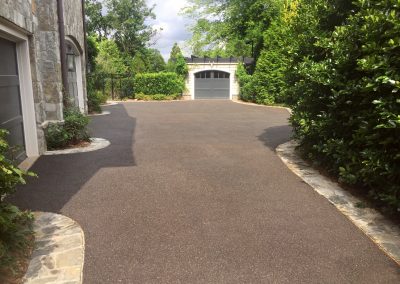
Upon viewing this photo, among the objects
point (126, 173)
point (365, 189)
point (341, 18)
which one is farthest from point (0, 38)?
point (365, 189)

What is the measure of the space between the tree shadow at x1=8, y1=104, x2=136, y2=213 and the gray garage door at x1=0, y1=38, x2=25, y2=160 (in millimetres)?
663

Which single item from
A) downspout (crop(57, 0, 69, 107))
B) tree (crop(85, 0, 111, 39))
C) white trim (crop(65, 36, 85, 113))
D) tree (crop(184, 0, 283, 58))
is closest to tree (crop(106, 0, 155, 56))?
tree (crop(85, 0, 111, 39))

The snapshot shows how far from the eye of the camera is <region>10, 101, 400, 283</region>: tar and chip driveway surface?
10.0 ft

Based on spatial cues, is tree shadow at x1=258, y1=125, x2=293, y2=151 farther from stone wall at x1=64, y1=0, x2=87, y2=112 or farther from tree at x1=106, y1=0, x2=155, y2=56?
tree at x1=106, y1=0, x2=155, y2=56

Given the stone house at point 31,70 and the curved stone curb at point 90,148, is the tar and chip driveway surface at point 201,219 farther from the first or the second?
the stone house at point 31,70

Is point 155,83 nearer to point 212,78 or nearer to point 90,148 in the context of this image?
point 212,78

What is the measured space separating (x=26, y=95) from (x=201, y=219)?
15.3 ft

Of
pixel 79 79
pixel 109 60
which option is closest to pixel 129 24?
pixel 109 60

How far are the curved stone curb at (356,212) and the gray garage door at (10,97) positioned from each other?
4950mm

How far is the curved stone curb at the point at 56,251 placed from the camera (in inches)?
115

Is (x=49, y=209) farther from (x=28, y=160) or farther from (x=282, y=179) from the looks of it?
(x=282, y=179)

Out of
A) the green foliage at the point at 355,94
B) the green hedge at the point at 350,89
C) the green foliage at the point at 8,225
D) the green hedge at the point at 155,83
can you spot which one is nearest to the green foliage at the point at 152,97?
the green hedge at the point at 155,83

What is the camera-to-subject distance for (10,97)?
19.8 ft

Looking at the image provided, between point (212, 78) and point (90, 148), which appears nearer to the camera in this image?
point (90, 148)
